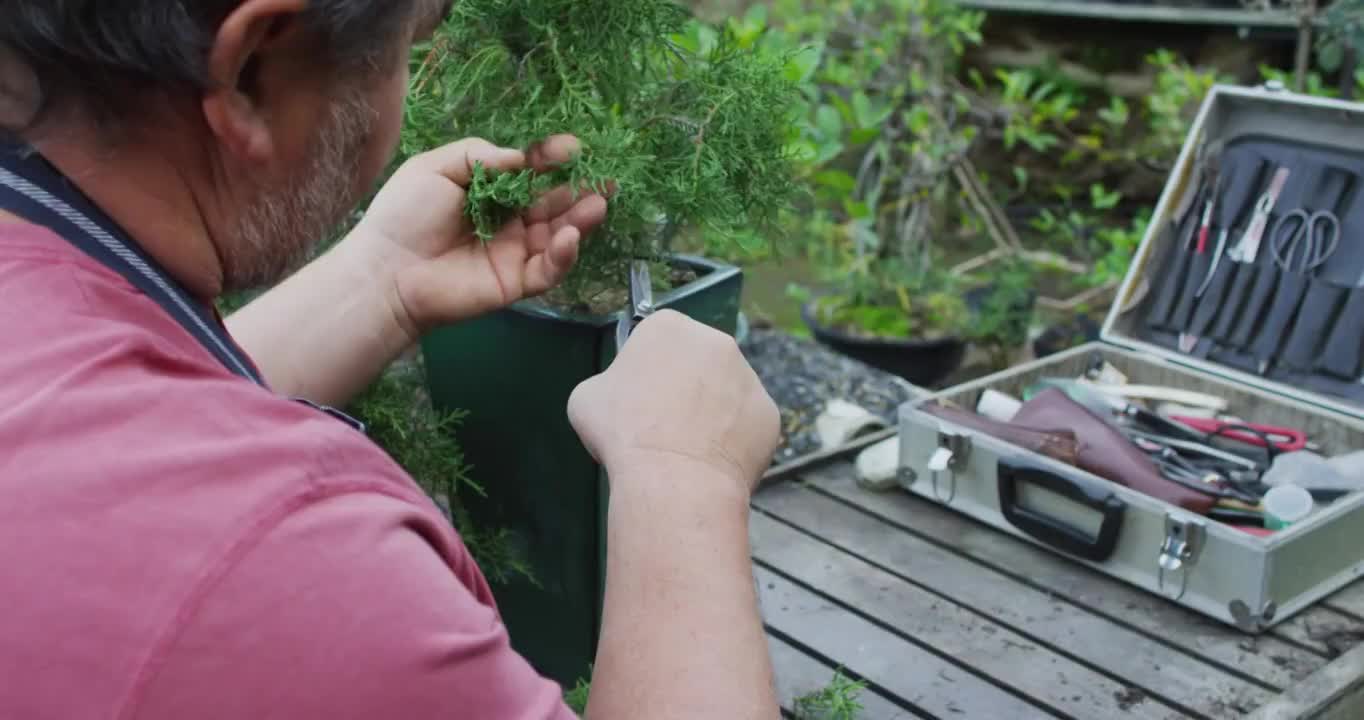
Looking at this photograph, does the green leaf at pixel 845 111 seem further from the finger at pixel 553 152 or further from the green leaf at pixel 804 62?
the finger at pixel 553 152

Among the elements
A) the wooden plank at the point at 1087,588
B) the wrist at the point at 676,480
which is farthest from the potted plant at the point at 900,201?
the wrist at the point at 676,480

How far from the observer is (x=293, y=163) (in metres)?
0.80

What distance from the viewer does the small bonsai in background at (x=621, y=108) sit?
4.19 ft

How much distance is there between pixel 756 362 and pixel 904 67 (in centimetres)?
106

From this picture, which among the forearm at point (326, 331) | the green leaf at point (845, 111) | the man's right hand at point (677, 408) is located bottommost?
the green leaf at point (845, 111)

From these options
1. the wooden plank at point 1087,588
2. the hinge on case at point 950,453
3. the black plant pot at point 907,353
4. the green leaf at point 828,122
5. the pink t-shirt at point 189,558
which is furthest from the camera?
the black plant pot at point 907,353

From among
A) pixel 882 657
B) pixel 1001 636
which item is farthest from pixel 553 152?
pixel 1001 636

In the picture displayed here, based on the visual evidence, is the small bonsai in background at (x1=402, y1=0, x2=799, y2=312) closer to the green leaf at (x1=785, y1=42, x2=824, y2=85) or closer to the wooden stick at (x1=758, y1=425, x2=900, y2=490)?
the green leaf at (x1=785, y1=42, x2=824, y2=85)

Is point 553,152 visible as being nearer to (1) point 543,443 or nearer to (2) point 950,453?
(1) point 543,443

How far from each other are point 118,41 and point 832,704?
0.93m

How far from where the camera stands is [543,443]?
1424 millimetres

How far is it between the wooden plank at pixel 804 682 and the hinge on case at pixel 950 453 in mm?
461

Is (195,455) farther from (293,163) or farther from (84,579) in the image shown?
(293,163)

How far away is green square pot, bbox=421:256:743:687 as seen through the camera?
4.50 feet
